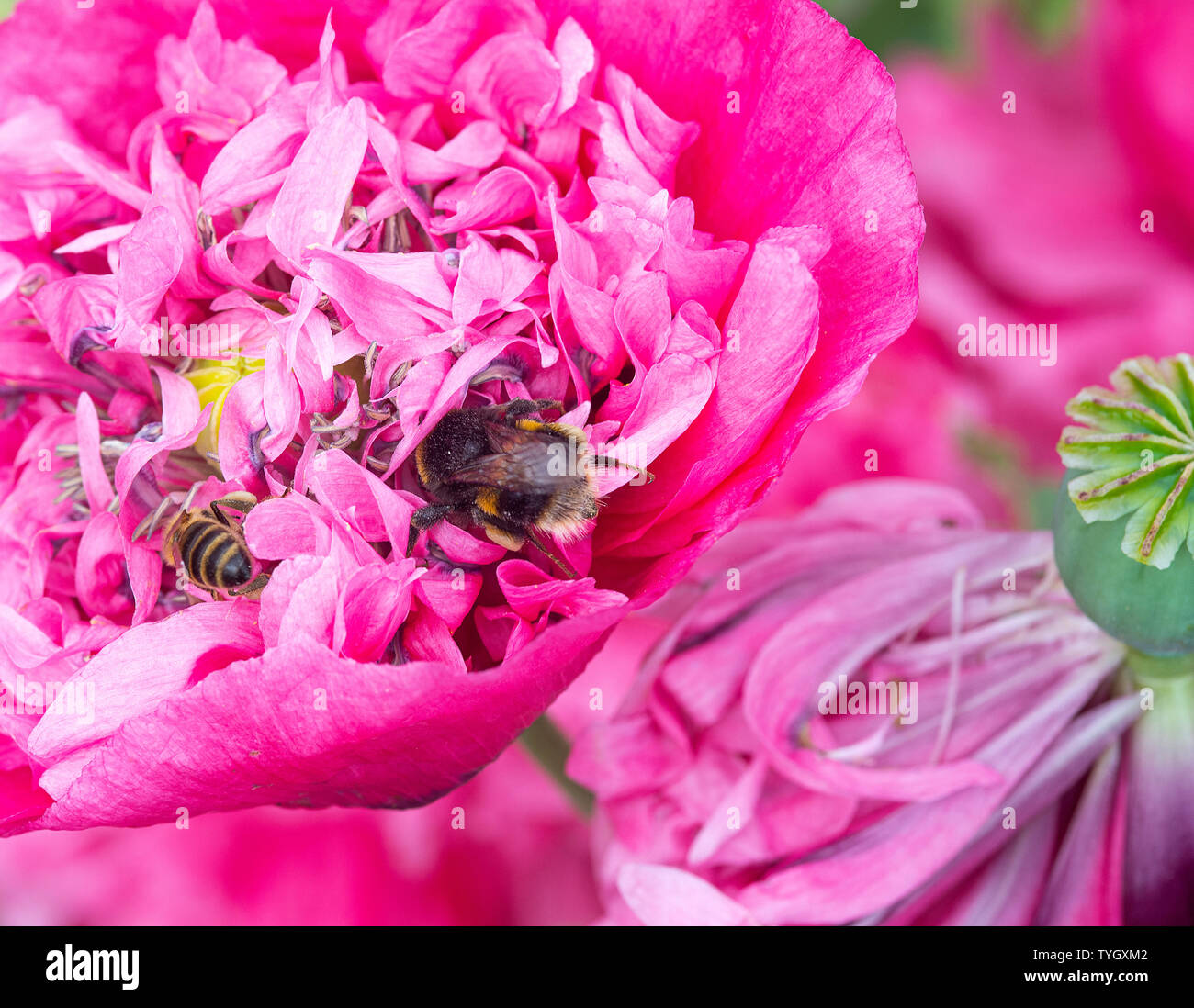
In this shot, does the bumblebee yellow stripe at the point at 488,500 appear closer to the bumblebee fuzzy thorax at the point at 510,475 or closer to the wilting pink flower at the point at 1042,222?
the bumblebee fuzzy thorax at the point at 510,475

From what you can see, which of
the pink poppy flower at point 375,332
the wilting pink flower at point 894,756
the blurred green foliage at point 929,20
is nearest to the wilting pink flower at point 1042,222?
the blurred green foliage at point 929,20


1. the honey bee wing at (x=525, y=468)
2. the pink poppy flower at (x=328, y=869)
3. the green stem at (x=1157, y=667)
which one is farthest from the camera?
the pink poppy flower at (x=328, y=869)

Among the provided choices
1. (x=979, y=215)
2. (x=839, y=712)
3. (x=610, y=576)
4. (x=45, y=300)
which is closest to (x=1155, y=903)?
(x=839, y=712)

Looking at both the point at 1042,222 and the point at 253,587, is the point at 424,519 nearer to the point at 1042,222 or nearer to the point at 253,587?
the point at 253,587

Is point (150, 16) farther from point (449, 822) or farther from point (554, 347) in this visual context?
point (449, 822)

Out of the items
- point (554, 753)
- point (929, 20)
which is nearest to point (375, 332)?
point (554, 753)

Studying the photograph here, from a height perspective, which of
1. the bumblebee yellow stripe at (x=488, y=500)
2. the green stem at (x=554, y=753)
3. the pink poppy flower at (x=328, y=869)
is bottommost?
the pink poppy flower at (x=328, y=869)

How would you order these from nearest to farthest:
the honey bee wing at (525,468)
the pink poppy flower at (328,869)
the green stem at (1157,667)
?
the honey bee wing at (525,468) < the green stem at (1157,667) < the pink poppy flower at (328,869)
